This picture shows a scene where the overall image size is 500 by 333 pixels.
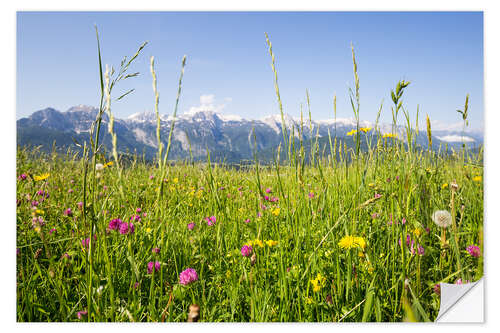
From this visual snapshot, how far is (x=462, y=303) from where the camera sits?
Answer: 1379 millimetres

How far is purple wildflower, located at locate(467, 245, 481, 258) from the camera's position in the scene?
142 centimetres

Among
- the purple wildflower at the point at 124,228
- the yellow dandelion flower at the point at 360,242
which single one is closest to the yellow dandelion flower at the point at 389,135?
the yellow dandelion flower at the point at 360,242

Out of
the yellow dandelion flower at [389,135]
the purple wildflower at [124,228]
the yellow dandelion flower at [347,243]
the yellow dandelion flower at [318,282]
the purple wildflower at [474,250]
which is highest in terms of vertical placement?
the yellow dandelion flower at [389,135]

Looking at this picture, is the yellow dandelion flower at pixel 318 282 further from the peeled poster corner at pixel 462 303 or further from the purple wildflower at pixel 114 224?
the purple wildflower at pixel 114 224

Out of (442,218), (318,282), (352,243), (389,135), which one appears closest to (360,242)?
(352,243)

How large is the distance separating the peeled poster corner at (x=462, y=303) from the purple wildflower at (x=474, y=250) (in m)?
0.14

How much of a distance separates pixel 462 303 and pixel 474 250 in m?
0.25

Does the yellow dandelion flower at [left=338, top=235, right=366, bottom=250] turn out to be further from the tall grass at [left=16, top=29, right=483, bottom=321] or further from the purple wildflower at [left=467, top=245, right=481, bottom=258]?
the purple wildflower at [left=467, top=245, right=481, bottom=258]

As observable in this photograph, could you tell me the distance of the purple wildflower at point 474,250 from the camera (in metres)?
1.42

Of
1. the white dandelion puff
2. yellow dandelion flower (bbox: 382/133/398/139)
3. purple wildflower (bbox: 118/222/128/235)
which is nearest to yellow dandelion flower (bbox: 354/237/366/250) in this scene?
the white dandelion puff
